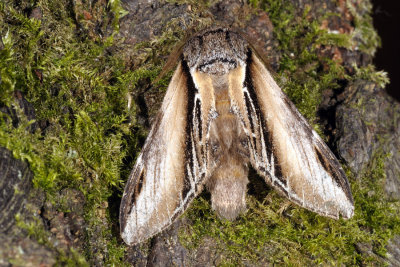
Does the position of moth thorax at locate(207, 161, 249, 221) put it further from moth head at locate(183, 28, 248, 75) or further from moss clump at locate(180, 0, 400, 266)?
moth head at locate(183, 28, 248, 75)

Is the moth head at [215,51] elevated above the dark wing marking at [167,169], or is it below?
above

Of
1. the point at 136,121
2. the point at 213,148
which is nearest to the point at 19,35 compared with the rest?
the point at 136,121

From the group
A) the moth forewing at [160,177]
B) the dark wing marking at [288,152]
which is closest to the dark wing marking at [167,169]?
the moth forewing at [160,177]

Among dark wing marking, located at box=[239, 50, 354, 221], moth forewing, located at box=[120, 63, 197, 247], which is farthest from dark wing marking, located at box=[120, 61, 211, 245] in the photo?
dark wing marking, located at box=[239, 50, 354, 221]

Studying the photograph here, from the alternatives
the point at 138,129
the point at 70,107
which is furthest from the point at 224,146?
the point at 70,107

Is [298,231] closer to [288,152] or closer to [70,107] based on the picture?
[288,152]

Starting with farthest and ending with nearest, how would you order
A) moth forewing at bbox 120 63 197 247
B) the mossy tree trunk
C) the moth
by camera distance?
the moth
moth forewing at bbox 120 63 197 247
the mossy tree trunk

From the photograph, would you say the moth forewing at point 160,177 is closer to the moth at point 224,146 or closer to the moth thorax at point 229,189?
the moth at point 224,146
